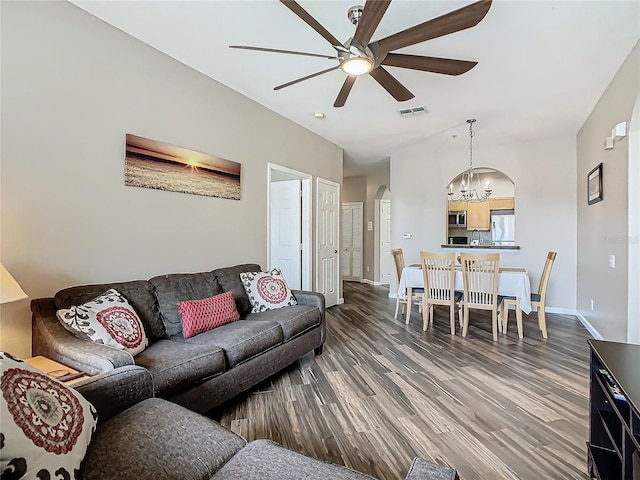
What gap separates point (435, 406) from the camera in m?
2.44

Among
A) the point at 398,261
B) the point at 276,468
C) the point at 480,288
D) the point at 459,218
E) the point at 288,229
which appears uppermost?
the point at 459,218

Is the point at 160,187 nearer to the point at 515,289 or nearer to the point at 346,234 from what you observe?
the point at 515,289

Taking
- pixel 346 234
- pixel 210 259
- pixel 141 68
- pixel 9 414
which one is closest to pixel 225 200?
pixel 210 259

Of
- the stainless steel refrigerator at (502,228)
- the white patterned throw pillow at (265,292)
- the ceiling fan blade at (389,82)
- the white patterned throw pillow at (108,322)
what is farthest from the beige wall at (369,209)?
the white patterned throw pillow at (108,322)

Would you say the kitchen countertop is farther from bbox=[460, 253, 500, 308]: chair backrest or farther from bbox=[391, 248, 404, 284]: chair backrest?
bbox=[460, 253, 500, 308]: chair backrest

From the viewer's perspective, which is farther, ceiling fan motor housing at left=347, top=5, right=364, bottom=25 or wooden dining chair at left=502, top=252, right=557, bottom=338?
wooden dining chair at left=502, top=252, right=557, bottom=338

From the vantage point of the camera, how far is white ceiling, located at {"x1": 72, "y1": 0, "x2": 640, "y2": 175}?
7.75 ft

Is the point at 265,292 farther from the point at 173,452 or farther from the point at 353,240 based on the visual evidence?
the point at 353,240

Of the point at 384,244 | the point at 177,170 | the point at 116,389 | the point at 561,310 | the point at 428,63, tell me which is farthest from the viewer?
the point at 384,244

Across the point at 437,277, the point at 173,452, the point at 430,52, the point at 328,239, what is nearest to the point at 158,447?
the point at 173,452

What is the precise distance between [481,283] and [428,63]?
266cm

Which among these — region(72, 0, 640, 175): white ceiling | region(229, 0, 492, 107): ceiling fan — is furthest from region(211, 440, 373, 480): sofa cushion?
region(72, 0, 640, 175): white ceiling

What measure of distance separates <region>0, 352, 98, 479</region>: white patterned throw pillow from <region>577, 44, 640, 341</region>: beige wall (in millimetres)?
3829

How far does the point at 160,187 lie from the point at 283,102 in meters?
1.84
